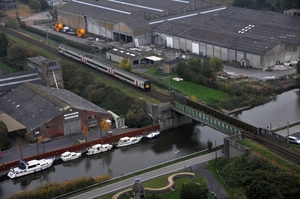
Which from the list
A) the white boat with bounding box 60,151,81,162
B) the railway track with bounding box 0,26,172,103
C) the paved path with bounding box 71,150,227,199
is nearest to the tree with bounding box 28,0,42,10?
the railway track with bounding box 0,26,172,103

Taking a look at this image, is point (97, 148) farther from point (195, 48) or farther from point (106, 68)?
point (195, 48)

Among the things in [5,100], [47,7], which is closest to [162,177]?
[5,100]

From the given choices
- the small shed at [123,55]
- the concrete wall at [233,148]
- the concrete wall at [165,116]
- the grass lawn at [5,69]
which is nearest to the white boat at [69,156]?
the concrete wall at [165,116]

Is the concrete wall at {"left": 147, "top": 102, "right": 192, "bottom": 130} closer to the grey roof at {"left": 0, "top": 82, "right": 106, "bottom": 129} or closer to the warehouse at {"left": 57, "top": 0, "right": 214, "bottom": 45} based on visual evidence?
the grey roof at {"left": 0, "top": 82, "right": 106, "bottom": 129}

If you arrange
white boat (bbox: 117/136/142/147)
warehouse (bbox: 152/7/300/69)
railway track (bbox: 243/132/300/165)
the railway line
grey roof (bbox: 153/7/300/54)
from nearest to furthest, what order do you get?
railway track (bbox: 243/132/300/165)
the railway line
white boat (bbox: 117/136/142/147)
warehouse (bbox: 152/7/300/69)
grey roof (bbox: 153/7/300/54)

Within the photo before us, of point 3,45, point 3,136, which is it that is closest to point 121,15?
point 3,45
